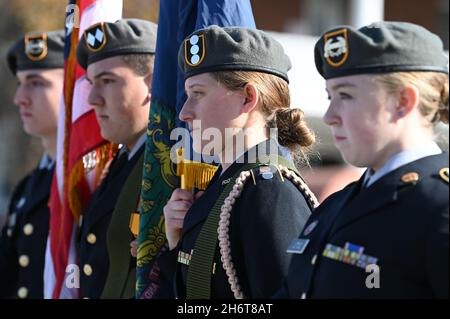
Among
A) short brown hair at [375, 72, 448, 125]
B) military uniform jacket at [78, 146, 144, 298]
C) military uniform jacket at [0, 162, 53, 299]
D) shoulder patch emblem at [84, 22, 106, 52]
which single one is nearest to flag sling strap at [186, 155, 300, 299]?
short brown hair at [375, 72, 448, 125]

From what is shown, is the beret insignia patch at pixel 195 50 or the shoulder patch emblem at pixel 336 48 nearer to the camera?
the shoulder patch emblem at pixel 336 48

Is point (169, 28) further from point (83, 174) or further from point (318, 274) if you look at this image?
point (318, 274)

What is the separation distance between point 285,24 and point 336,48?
14.0m

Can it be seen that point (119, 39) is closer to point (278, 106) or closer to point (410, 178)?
point (278, 106)

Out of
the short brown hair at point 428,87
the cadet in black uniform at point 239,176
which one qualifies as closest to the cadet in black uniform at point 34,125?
the cadet in black uniform at point 239,176

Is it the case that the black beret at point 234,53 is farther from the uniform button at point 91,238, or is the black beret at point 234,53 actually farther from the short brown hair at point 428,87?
the uniform button at point 91,238

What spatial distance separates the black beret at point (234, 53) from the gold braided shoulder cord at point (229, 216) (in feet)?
1.42

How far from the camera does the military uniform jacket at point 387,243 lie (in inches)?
107

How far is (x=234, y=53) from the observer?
3.85 metres

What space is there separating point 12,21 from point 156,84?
480 inches

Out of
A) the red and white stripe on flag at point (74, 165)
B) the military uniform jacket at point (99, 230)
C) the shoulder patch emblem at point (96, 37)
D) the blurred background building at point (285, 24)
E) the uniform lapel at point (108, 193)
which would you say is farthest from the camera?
the blurred background building at point (285, 24)

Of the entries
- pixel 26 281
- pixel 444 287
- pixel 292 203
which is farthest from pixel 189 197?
pixel 26 281

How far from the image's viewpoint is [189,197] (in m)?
4.05

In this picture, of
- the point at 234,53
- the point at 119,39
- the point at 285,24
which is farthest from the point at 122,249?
the point at 285,24
